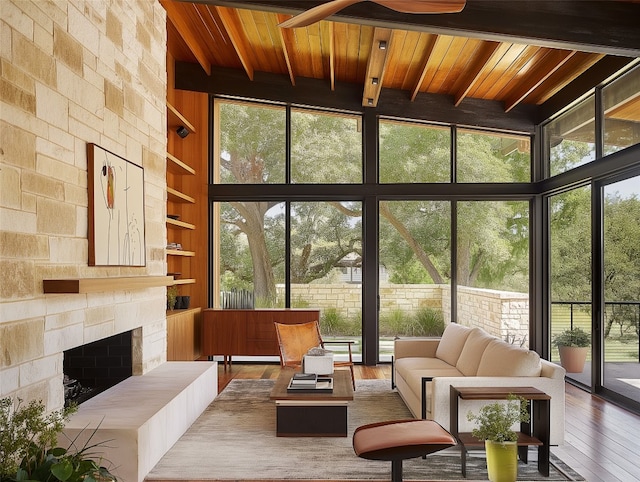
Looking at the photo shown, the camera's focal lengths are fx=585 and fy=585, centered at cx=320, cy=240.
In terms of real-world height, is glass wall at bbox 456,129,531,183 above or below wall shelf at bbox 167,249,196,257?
above

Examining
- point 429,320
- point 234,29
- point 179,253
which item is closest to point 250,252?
point 179,253

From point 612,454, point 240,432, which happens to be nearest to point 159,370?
point 240,432

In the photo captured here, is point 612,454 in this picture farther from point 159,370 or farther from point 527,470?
point 159,370

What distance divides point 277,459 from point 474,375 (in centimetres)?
181

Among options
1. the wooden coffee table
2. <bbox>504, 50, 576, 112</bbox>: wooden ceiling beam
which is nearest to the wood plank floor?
the wooden coffee table

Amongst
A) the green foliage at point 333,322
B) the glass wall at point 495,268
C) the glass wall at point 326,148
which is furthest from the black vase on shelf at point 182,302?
the glass wall at point 495,268

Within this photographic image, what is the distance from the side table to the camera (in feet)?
12.7

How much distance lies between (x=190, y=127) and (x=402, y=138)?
9.54ft

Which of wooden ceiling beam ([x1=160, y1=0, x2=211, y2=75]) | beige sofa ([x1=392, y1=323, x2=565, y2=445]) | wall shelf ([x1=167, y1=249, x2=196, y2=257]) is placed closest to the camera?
beige sofa ([x1=392, y1=323, x2=565, y2=445])

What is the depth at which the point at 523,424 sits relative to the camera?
416 centimetres

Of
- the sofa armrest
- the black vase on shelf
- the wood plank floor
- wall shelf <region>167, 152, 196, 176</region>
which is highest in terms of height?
wall shelf <region>167, 152, 196, 176</region>

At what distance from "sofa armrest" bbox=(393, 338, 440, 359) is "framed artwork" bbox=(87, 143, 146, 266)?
281 cm

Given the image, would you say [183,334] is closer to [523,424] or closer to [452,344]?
[452,344]

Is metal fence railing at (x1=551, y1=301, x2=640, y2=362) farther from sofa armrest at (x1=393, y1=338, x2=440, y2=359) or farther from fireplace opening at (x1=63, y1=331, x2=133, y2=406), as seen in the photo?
fireplace opening at (x1=63, y1=331, x2=133, y2=406)
